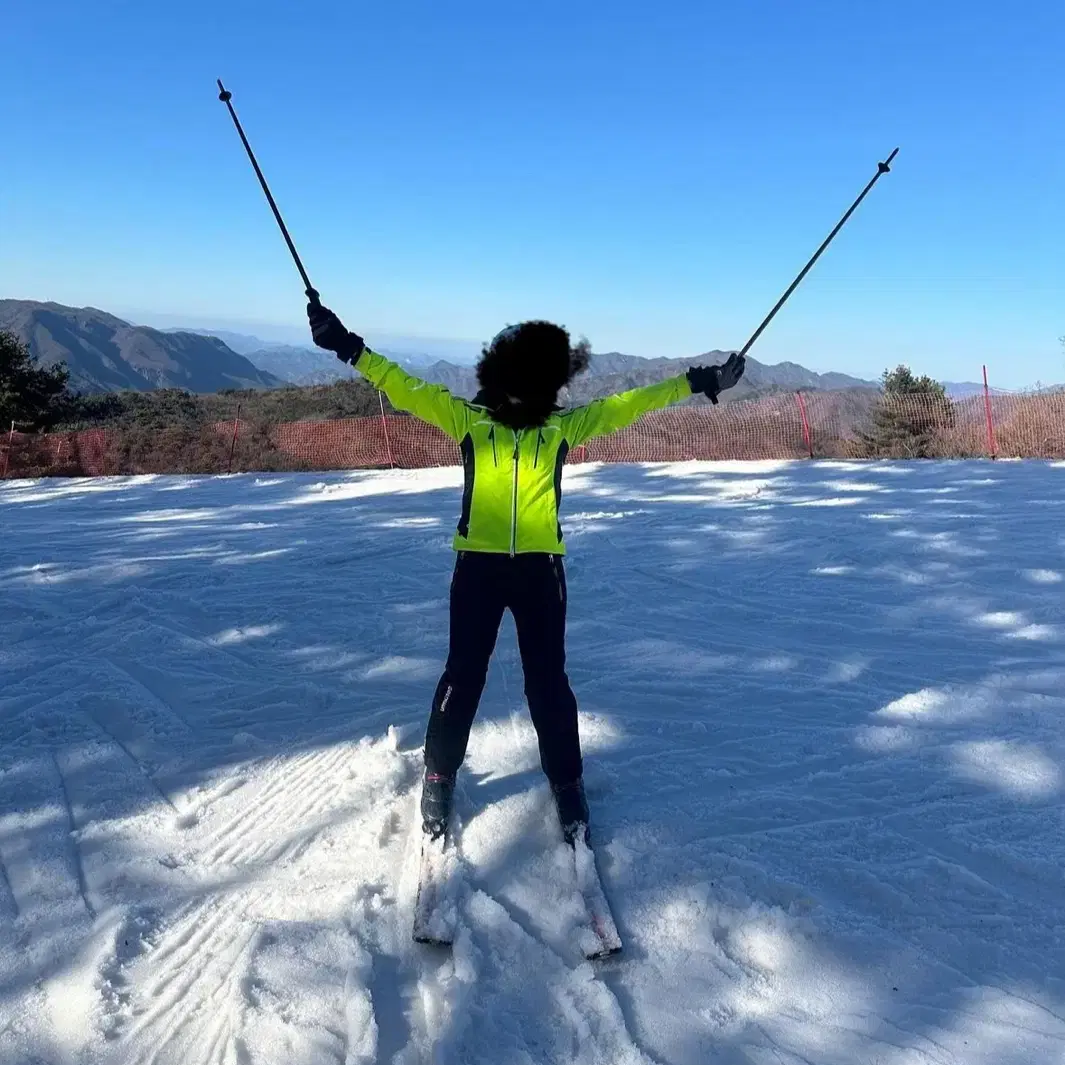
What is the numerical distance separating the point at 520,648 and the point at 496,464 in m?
0.73

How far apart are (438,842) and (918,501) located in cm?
1004

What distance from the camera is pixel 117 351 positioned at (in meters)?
117

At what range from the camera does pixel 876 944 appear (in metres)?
2.81

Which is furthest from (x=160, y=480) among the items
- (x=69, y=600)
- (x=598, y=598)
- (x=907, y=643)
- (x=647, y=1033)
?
(x=647, y=1033)

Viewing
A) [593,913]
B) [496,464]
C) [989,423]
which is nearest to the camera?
[593,913]

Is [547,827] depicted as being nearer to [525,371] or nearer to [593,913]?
[593,913]

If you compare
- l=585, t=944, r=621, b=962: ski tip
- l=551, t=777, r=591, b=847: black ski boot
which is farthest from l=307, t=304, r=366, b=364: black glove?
l=585, t=944, r=621, b=962: ski tip

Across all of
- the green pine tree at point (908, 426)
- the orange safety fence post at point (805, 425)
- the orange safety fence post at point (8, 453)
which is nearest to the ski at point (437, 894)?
the orange safety fence post at point (805, 425)

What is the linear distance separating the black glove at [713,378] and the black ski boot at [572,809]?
165 centimetres

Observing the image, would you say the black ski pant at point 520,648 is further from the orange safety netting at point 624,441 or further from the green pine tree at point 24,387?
the green pine tree at point 24,387

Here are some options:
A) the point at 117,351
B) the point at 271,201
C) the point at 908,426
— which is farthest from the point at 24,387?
the point at 117,351

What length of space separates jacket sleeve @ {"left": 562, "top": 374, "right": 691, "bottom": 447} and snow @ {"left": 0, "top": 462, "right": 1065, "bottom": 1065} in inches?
63.2

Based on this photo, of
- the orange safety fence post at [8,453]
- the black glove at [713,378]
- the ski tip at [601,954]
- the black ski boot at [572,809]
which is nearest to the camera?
the ski tip at [601,954]

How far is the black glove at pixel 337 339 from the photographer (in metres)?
3.26
